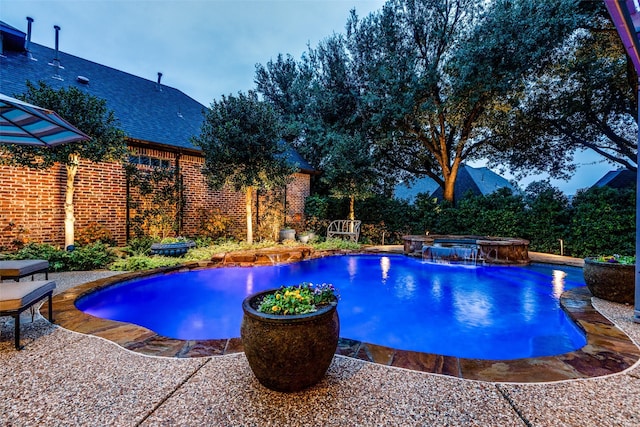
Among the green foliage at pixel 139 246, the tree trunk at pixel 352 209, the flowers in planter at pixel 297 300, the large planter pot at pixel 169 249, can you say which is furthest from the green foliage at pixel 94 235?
the tree trunk at pixel 352 209

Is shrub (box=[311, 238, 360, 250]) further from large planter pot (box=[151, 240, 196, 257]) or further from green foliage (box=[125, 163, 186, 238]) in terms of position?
green foliage (box=[125, 163, 186, 238])

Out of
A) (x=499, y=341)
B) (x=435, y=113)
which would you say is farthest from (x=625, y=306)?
(x=435, y=113)

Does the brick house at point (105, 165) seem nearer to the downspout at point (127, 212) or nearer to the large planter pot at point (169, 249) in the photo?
the downspout at point (127, 212)

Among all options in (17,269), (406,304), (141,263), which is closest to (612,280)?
(406,304)

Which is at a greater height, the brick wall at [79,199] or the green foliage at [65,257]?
the brick wall at [79,199]

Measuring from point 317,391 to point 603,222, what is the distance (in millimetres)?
9006

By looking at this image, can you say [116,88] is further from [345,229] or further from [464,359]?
[464,359]

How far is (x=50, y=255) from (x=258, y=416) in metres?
6.63

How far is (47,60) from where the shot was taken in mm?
8977

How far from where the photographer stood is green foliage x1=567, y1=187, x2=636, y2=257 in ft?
23.5

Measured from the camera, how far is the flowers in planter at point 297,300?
2035mm

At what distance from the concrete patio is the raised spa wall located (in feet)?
19.0

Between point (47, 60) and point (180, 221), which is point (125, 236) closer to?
point (180, 221)

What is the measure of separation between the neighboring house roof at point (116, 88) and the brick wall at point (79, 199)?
0.97m
